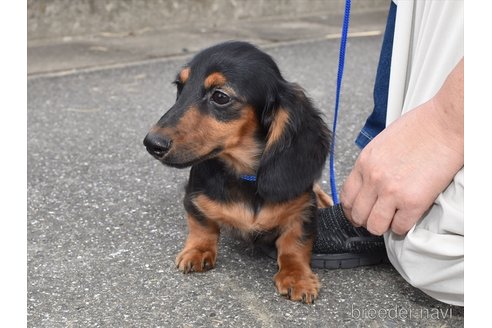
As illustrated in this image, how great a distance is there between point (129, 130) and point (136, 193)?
2.64ft

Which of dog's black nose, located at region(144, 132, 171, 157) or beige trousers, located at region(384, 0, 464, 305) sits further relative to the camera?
dog's black nose, located at region(144, 132, 171, 157)

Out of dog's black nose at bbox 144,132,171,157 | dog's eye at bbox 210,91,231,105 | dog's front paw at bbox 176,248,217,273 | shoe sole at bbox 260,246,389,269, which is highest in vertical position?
dog's eye at bbox 210,91,231,105

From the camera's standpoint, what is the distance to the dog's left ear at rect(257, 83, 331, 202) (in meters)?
1.95

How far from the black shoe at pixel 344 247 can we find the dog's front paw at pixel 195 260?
0.92 ft

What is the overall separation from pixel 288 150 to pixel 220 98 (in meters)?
0.22

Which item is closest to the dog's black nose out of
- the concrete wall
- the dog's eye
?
the dog's eye

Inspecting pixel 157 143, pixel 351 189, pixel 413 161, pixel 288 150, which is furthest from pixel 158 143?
pixel 413 161

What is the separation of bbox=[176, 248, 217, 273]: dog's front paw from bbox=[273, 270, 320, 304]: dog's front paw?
20 cm

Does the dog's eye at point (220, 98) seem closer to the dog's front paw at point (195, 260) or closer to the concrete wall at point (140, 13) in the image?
the dog's front paw at point (195, 260)

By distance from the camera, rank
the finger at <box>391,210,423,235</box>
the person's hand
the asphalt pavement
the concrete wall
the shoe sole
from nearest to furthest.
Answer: the person's hand, the finger at <box>391,210,423,235</box>, the asphalt pavement, the shoe sole, the concrete wall

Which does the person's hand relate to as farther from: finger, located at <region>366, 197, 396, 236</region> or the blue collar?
the blue collar

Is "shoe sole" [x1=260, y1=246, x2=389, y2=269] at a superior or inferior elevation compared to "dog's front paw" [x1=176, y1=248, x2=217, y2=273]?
superior

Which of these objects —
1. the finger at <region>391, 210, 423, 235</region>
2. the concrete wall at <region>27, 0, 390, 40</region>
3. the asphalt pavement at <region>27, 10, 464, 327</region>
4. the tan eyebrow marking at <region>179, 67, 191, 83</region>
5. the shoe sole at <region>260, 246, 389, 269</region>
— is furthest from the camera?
the concrete wall at <region>27, 0, 390, 40</region>

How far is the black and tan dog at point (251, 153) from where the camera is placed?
6.27 feet
